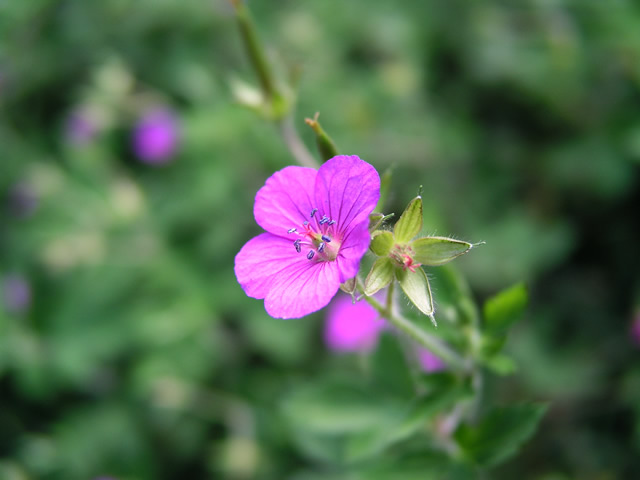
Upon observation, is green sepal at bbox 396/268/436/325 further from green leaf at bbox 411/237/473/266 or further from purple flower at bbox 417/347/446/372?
purple flower at bbox 417/347/446/372

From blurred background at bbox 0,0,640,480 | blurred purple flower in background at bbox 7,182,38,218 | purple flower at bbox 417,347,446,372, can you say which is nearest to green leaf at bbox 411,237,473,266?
blurred background at bbox 0,0,640,480

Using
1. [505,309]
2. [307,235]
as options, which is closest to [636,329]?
[505,309]

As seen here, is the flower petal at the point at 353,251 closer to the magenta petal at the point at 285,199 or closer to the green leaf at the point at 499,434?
the magenta petal at the point at 285,199

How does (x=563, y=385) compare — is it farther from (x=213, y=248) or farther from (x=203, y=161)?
(x=203, y=161)

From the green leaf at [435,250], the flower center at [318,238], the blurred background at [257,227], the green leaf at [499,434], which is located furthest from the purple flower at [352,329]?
the green leaf at [435,250]

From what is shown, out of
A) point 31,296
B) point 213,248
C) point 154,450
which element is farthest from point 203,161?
point 154,450

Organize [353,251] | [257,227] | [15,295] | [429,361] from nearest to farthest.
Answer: [353,251] < [429,361] < [257,227] < [15,295]

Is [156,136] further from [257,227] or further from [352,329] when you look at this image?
[352,329]
